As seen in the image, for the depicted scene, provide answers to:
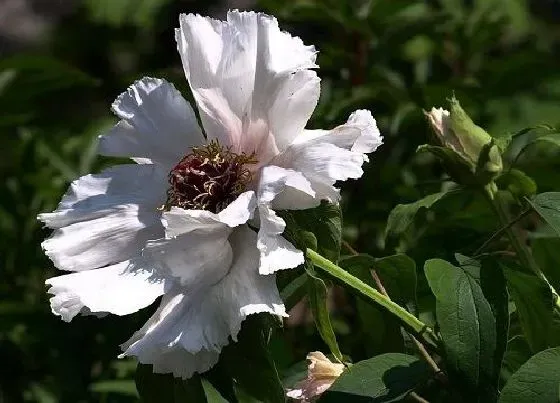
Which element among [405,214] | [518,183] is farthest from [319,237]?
[518,183]

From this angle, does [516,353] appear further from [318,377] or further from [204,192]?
[204,192]

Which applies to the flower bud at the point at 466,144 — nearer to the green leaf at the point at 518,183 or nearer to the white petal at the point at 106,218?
the green leaf at the point at 518,183

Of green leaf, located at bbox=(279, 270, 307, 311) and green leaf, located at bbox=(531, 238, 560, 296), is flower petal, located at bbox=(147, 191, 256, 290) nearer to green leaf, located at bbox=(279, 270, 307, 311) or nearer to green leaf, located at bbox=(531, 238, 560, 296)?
green leaf, located at bbox=(279, 270, 307, 311)

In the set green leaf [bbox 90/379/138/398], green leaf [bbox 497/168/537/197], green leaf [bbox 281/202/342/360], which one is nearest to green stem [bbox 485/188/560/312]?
green leaf [bbox 497/168/537/197]

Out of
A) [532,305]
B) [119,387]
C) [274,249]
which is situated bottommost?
[119,387]

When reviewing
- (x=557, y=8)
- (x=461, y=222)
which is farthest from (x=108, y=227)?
(x=557, y=8)
